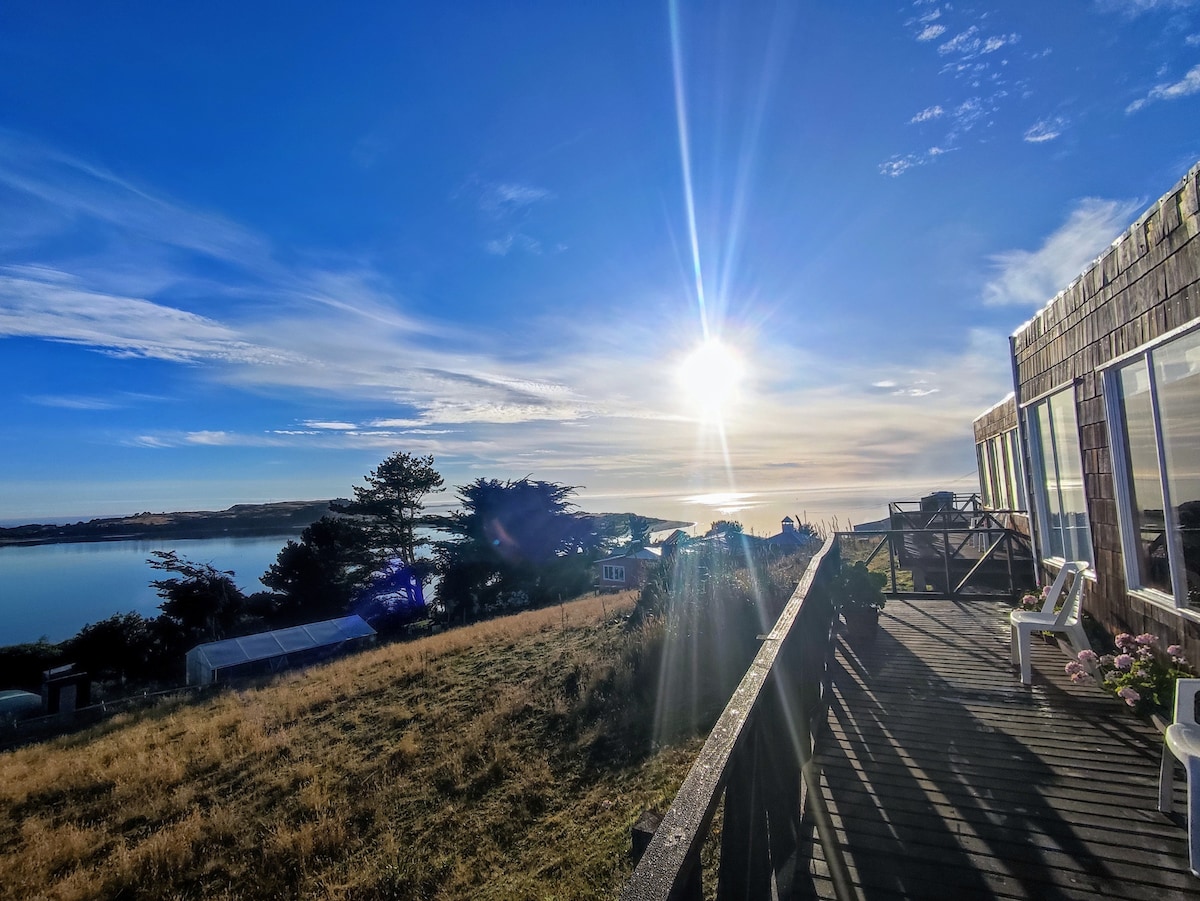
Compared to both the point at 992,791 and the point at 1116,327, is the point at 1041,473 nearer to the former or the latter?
the point at 1116,327

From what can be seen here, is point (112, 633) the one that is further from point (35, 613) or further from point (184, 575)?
point (35, 613)

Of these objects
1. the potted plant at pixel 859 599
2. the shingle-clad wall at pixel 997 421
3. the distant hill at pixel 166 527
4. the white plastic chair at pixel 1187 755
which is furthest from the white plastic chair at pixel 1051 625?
the distant hill at pixel 166 527

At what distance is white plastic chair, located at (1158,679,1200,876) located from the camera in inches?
80.1

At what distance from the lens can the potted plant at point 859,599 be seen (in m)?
5.73

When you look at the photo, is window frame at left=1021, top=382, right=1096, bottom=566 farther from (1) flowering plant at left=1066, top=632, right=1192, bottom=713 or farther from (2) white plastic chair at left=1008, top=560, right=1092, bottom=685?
(1) flowering plant at left=1066, top=632, right=1192, bottom=713

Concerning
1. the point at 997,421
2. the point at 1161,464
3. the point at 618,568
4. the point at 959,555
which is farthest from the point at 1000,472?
the point at 618,568

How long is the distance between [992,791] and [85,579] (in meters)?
80.6

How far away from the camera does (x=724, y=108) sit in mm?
7621

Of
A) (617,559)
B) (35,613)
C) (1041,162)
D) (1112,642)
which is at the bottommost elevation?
(35,613)

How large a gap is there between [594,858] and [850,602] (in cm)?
351

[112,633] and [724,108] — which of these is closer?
[724,108]

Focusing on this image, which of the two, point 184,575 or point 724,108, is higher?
point 724,108

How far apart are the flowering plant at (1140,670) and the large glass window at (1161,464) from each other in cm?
40

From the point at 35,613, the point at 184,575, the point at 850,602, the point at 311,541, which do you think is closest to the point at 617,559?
the point at 311,541
